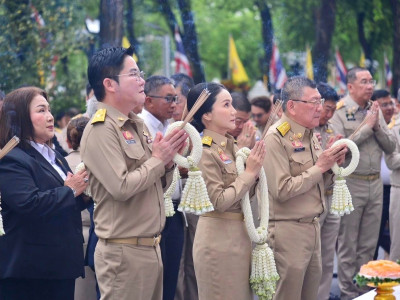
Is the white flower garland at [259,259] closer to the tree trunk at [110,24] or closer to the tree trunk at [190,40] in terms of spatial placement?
the tree trunk at [110,24]

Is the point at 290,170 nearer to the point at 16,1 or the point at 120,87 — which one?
the point at 120,87

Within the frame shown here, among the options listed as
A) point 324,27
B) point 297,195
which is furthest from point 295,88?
point 324,27

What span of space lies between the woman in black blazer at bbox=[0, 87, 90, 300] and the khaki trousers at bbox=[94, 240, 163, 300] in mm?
434

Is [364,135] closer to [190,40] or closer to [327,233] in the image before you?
[327,233]

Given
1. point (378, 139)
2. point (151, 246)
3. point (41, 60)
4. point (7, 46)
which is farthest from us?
point (41, 60)

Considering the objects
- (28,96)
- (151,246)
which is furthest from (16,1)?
(151,246)

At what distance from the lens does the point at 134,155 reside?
460cm

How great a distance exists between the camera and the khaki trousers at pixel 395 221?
8602 mm

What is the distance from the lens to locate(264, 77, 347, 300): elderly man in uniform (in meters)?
5.71

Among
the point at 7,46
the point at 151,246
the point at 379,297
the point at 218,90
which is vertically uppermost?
the point at 7,46

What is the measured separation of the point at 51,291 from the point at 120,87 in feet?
4.32

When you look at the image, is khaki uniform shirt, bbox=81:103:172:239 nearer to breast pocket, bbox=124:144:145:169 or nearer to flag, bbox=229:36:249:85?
breast pocket, bbox=124:144:145:169

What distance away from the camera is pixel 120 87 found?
468cm

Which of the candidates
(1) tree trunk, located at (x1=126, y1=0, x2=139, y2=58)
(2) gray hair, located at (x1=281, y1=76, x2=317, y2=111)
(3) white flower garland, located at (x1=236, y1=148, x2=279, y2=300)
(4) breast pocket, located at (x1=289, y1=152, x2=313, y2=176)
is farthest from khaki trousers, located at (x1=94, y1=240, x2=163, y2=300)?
(1) tree trunk, located at (x1=126, y1=0, x2=139, y2=58)
